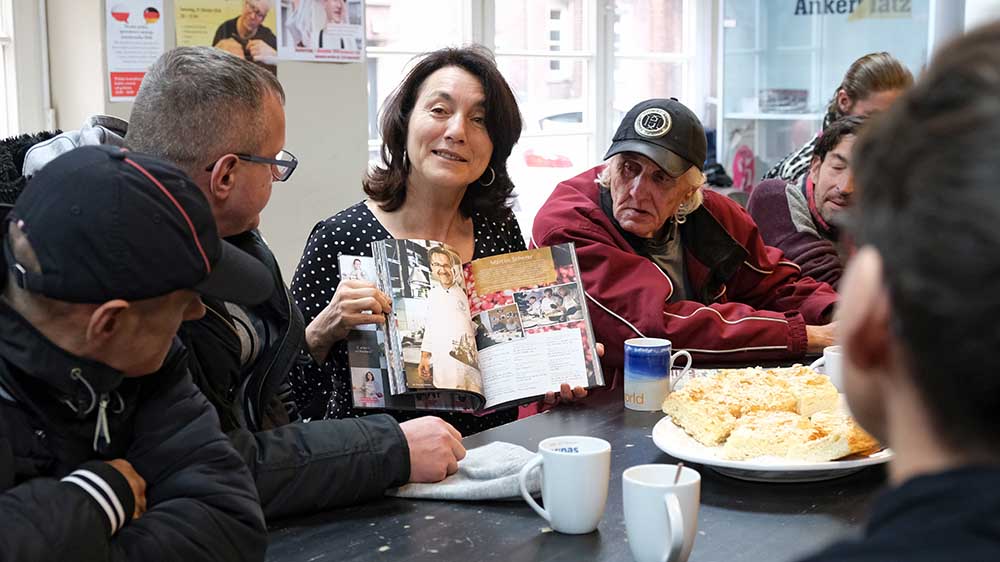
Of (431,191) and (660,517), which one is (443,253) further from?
(660,517)

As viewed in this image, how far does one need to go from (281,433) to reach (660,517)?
22.8 inches

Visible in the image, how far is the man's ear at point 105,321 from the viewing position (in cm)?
105

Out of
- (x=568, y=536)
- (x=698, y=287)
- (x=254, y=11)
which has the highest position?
(x=254, y=11)

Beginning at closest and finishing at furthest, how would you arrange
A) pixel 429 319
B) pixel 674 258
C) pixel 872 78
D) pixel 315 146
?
pixel 429 319, pixel 674 258, pixel 872 78, pixel 315 146

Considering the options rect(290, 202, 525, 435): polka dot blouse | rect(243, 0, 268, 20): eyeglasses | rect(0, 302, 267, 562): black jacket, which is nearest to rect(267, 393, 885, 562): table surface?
rect(0, 302, 267, 562): black jacket

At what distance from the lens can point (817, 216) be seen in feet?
9.89

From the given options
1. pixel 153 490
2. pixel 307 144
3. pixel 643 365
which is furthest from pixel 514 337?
pixel 307 144

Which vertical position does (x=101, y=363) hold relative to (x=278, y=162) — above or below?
below

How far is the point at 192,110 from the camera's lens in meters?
1.53

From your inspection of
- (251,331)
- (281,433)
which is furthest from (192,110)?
(281,433)

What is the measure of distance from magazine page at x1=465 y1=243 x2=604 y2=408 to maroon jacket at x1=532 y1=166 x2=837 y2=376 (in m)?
0.32

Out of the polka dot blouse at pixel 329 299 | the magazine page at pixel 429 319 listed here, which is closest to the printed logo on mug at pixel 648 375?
the magazine page at pixel 429 319

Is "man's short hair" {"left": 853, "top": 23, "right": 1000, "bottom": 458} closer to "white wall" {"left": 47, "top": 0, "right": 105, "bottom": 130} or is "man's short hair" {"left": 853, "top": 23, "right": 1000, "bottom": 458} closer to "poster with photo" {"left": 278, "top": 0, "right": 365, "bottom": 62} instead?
"white wall" {"left": 47, "top": 0, "right": 105, "bottom": 130}

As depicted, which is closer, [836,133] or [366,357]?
[366,357]
